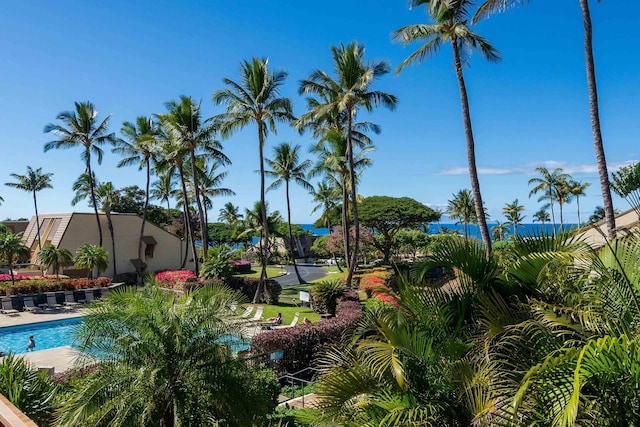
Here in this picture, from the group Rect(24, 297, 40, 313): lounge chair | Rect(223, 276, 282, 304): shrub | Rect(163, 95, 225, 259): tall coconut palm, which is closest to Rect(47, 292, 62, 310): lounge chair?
Rect(24, 297, 40, 313): lounge chair

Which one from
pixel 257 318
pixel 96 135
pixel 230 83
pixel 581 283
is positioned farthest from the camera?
pixel 96 135

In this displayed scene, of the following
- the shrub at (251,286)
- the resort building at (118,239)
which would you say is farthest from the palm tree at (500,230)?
the shrub at (251,286)

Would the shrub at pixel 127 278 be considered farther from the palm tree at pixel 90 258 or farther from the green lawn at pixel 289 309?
the green lawn at pixel 289 309

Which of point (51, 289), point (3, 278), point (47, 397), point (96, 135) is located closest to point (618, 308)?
point (47, 397)

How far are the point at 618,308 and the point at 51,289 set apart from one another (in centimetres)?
2806

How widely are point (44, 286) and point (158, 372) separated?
2310cm

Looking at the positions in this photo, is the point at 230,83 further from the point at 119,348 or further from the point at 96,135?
the point at 119,348

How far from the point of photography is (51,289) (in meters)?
24.3

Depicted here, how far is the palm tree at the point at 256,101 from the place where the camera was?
2341 centimetres

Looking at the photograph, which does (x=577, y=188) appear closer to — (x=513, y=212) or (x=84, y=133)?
(x=513, y=212)

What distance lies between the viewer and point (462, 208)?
224 ft

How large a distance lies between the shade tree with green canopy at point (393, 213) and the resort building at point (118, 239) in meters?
17.2

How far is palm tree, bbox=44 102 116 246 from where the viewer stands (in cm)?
3150

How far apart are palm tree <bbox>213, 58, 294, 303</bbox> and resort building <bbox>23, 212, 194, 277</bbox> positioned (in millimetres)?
16030
